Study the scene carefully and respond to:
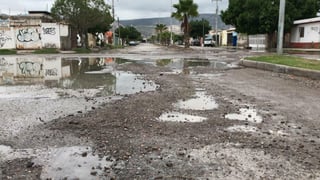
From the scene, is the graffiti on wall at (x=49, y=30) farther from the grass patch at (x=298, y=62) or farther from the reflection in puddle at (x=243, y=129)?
the reflection in puddle at (x=243, y=129)

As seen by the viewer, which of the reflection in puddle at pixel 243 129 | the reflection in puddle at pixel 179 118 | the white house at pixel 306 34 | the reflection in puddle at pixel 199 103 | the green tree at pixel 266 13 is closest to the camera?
the reflection in puddle at pixel 243 129

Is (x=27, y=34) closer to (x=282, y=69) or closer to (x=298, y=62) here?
(x=298, y=62)

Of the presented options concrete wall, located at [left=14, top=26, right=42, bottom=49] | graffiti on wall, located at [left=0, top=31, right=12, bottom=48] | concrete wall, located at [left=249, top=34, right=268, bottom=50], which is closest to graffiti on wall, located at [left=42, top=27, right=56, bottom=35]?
concrete wall, located at [left=14, top=26, right=42, bottom=49]

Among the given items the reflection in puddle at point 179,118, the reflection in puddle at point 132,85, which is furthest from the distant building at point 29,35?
the reflection in puddle at point 179,118

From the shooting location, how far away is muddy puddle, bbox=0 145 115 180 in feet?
15.0

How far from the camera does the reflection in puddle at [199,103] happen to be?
8789 millimetres

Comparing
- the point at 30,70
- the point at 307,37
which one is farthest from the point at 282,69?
the point at 307,37

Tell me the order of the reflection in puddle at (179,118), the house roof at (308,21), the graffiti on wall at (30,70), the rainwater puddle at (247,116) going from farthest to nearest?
the house roof at (308,21)
the graffiti on wall at (30,70)
the rainwater puddle at (247,116)
the reflection in puddle at (179,118)

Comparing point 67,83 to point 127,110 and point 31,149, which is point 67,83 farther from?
point 31,149

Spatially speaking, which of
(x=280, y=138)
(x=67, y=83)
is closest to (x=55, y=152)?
(x=280, y=138)

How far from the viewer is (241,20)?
48.6 meters

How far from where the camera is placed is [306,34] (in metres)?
43.4

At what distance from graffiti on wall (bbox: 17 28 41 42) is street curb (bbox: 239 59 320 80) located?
32025mm

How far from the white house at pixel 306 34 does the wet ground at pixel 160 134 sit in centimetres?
3260
